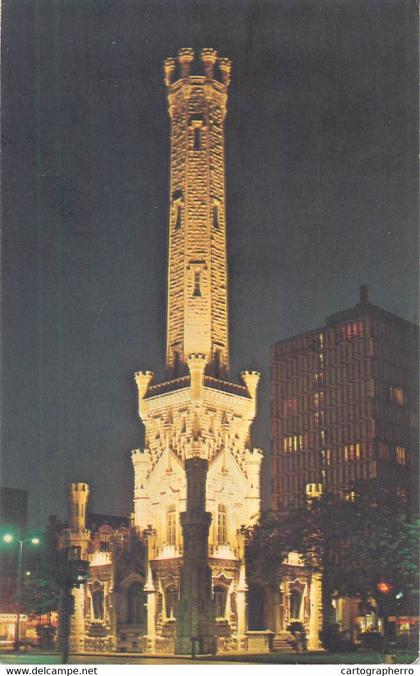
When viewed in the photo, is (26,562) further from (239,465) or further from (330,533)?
(330,533)

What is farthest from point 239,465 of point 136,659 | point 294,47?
point 294,47

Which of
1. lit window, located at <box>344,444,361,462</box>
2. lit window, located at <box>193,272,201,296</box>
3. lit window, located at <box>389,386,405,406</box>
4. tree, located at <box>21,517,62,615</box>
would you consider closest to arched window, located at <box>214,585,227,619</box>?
tree, located at <box>21,517,62,615</box>

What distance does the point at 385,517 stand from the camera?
248 ft

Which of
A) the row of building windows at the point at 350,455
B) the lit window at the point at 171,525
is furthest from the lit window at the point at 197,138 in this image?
the row of building windows at the point at 350,455

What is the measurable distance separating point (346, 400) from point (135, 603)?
68.8 m

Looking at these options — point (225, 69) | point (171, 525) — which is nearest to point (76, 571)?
point (171, 525)

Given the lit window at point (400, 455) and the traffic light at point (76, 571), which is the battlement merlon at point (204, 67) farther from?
the lit window at point (400, 455)

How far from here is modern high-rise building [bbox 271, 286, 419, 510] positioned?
145125 millimetres

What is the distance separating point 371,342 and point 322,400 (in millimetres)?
12571

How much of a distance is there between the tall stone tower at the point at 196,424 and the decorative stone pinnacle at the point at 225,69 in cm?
Result: 14

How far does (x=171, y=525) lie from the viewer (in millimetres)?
85188

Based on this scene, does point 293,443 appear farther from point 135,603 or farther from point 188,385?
point 135,603

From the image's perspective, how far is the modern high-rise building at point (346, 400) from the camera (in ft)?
476

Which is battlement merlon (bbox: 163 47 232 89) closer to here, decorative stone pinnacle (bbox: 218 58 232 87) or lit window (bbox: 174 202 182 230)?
decorative stone pinnacle (bbox: 218 58 232 87)
